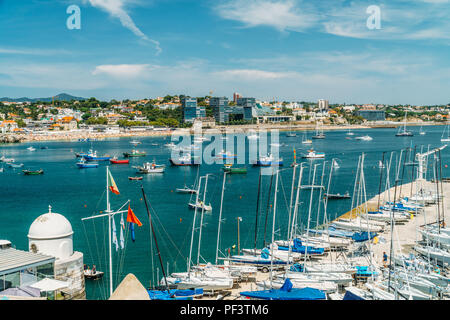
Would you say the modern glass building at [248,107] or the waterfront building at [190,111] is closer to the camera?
the waterfront building at [190,111]

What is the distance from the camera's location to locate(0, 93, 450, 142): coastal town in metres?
90.0

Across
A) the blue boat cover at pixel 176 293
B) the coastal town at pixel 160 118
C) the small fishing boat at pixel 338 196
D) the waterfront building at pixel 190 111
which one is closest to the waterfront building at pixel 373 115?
the coastal town at pixel 160 118

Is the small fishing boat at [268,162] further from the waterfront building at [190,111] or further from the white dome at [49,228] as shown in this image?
the waterfront building at [190,111]

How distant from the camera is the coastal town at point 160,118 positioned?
90.0m

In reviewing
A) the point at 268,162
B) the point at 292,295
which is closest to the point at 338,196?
the point at 268,162

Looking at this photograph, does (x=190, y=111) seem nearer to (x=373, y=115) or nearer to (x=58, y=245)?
(x=373, y=115)

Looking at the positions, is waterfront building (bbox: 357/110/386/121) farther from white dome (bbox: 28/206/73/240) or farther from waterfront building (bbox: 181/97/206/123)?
white dome (bbox: 28/206/73/240)

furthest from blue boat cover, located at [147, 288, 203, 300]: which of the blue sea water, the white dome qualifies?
the blue sea water

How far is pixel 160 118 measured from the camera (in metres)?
106

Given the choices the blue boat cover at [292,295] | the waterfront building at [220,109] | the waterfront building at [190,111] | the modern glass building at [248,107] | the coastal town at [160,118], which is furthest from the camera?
the modern glass building at [248,107]

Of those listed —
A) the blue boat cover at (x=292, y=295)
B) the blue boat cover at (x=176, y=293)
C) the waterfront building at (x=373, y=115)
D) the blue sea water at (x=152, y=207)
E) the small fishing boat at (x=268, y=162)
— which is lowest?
the blue sea water at (x=152, y=207)

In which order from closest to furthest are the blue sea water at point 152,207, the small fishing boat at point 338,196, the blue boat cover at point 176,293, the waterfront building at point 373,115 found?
the blue boat cover at point 176,293, the blue sea water at point 152,207, the small fishing boat at point 338,196, the waterfront building at point 373,115

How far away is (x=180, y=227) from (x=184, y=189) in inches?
358
